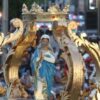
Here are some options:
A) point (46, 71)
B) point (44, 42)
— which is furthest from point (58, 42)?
point (46, 71)

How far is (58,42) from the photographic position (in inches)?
398

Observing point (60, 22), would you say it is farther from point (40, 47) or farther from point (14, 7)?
point (14, 7)

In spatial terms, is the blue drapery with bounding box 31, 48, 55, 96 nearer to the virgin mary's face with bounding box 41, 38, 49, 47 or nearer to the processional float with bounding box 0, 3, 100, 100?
the virgin mary's face with bounding box 41, 38, 49, 47

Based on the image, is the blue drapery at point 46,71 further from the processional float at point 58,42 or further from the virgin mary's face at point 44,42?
the processional float at point 58,42

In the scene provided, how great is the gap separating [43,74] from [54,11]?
0.96 metres

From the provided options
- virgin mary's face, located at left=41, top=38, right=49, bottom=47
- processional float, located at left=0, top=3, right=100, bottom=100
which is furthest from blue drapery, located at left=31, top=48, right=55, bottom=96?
processional float, located at left=0, top=3, right=100, bottom=100

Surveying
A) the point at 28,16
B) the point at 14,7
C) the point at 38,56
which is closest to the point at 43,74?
the point at 38,56

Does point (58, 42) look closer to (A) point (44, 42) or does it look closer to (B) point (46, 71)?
(A) point (44, 42)

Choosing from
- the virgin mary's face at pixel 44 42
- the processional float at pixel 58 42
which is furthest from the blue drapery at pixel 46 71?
the processional float at pixel 58 42

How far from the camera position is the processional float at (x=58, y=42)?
9.77m

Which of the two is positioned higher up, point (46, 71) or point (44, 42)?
point (44, 42)

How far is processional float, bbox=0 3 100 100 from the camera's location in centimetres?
977

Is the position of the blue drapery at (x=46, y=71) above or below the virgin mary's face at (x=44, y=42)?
below

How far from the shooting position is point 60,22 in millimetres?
10055
